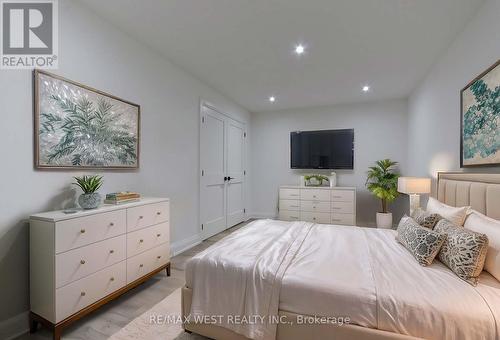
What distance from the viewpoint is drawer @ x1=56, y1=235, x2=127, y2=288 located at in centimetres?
154

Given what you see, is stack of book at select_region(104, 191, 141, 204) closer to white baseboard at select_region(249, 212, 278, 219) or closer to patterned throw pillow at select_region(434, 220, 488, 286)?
patterned throw pillow at select_region(434, 220, 488, 286)

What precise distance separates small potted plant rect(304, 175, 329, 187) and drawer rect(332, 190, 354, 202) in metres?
0.41

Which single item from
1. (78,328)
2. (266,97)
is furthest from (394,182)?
(78,328)

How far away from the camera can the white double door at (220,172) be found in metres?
3.80

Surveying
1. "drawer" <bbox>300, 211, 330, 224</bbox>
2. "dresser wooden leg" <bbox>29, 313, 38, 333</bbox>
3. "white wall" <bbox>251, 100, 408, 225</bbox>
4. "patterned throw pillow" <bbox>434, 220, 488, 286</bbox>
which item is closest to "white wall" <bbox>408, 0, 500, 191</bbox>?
"white wall" <bbox>251, 100, 408, 225</bbox>

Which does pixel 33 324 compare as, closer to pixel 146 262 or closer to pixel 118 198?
pixel 146 262

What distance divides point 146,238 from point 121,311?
613mm

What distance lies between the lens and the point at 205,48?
2.68 meters

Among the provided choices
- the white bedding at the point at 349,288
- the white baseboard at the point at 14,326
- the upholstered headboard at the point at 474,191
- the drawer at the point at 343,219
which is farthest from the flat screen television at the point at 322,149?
the white baseboard at the point at 14,326

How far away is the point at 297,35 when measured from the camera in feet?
7.79

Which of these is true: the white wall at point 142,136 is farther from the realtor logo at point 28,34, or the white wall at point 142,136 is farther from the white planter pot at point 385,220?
the white planter pot at point 385,220

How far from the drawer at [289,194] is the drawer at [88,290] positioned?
3.36 meters

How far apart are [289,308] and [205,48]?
2.73 meters

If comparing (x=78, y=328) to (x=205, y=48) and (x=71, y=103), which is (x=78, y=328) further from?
(x=205, y=48)
